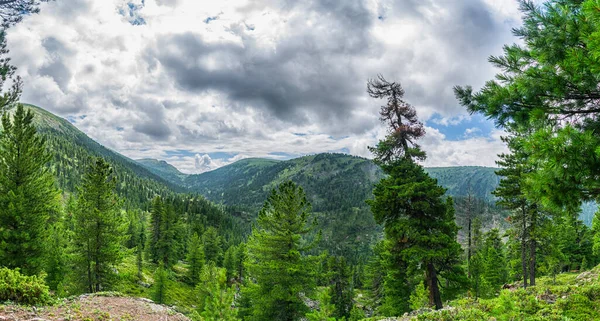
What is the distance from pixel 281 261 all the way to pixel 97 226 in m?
14.3

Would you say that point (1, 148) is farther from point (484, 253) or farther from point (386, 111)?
point (484, 253)

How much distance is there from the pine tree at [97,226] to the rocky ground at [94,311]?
9025 mm

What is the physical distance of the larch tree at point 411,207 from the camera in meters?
16.1

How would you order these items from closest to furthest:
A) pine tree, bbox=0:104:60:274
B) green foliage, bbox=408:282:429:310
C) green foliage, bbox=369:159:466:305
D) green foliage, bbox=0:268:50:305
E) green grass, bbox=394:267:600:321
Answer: green grass, bbox=394:267:600:321 < green foliage, bbox=0:268:50:305 < green foliage, bbox=369:159:466:305 < green foliage, bbox=408:282:429:310 < pine tree, bbox=0:104:60:274

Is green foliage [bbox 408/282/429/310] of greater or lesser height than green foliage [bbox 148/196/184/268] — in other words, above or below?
above

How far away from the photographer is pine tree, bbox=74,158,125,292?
21.5 meters

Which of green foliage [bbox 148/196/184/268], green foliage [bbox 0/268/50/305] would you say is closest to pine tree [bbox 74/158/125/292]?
green foliage [bbox 0/268/50/305]

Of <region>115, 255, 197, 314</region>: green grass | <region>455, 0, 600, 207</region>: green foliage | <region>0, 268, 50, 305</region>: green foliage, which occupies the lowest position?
<region>115, 255, 197, 314</region>: green grass

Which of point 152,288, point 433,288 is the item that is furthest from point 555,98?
point 152,288

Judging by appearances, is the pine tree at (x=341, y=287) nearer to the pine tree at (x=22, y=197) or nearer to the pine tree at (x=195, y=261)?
the pine tree at (x=195, y=261)

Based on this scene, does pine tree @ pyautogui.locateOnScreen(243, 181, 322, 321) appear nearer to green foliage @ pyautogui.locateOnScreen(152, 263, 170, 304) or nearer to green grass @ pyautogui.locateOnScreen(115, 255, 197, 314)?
green grass @ pyautogui.locateOnScreen(115, 255, 197, 314)

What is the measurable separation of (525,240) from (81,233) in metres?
34.0

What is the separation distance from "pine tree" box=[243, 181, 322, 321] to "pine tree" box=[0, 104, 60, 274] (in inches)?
512

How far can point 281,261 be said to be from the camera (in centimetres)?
1852
